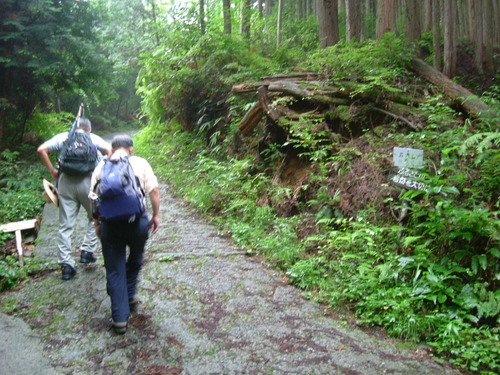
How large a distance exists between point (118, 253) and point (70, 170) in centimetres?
187

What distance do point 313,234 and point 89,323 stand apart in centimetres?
359

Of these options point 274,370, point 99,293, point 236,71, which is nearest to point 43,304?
point 99,293

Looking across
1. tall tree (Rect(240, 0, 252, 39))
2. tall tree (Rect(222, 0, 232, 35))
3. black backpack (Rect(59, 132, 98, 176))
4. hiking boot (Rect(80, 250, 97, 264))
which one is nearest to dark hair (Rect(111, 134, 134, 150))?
black backpack (Rect(59, 132, 98, 176))

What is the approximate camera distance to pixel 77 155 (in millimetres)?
5578

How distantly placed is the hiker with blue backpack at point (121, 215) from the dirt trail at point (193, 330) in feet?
1.36

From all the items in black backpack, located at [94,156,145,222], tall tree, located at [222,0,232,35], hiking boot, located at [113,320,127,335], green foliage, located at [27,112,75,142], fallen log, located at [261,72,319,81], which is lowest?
hiking boot, located at [113,320,127,335]

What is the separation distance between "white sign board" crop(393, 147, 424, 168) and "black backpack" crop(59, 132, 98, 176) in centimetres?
424

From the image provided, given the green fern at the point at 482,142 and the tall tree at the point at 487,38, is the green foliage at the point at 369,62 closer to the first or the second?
the green fern at the point at 482,142

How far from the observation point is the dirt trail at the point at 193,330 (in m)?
3.81

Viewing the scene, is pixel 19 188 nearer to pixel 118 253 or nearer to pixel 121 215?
pixel 118 253

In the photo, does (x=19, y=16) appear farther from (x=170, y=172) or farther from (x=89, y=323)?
(x=89, y=323)

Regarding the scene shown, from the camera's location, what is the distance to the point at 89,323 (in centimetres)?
453

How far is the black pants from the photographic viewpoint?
4.27 m

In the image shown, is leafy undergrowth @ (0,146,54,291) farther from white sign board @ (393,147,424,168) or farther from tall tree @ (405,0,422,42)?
tall tree @ (405,0,422,42)
